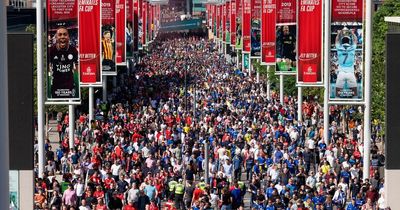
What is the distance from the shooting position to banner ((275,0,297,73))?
45.4m

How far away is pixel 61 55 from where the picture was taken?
3039cm

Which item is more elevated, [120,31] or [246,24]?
[120,31]

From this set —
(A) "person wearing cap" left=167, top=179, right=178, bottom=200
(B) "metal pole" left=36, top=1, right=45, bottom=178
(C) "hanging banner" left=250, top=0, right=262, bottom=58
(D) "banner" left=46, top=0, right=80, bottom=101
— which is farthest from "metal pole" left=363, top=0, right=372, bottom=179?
(C) "hanging banner" left=250, top=0, right=262, bottom=58

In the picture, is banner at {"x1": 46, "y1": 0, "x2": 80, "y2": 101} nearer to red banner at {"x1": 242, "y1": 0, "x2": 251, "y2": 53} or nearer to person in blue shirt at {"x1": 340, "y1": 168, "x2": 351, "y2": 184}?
person in blue shirt at {"x1": 340, "y1": 168, "x2": 351, "y2": 184}

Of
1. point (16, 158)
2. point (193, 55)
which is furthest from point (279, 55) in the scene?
point (193, 55)

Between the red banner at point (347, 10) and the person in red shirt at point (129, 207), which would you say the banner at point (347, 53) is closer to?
the red banner at point (347, 10)

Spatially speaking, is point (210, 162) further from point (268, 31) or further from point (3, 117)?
point (3, 117)

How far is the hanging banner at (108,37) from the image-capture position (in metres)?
40.6

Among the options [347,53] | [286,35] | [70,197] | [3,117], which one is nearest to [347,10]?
[347,53]

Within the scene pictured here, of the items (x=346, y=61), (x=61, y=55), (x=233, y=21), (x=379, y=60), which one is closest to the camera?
(x=61, y=55)

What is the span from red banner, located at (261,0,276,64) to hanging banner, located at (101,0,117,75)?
31.3 ft

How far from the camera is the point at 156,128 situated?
4594cm

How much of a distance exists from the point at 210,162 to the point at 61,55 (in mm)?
5221

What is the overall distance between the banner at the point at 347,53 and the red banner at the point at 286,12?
41.2 feet
